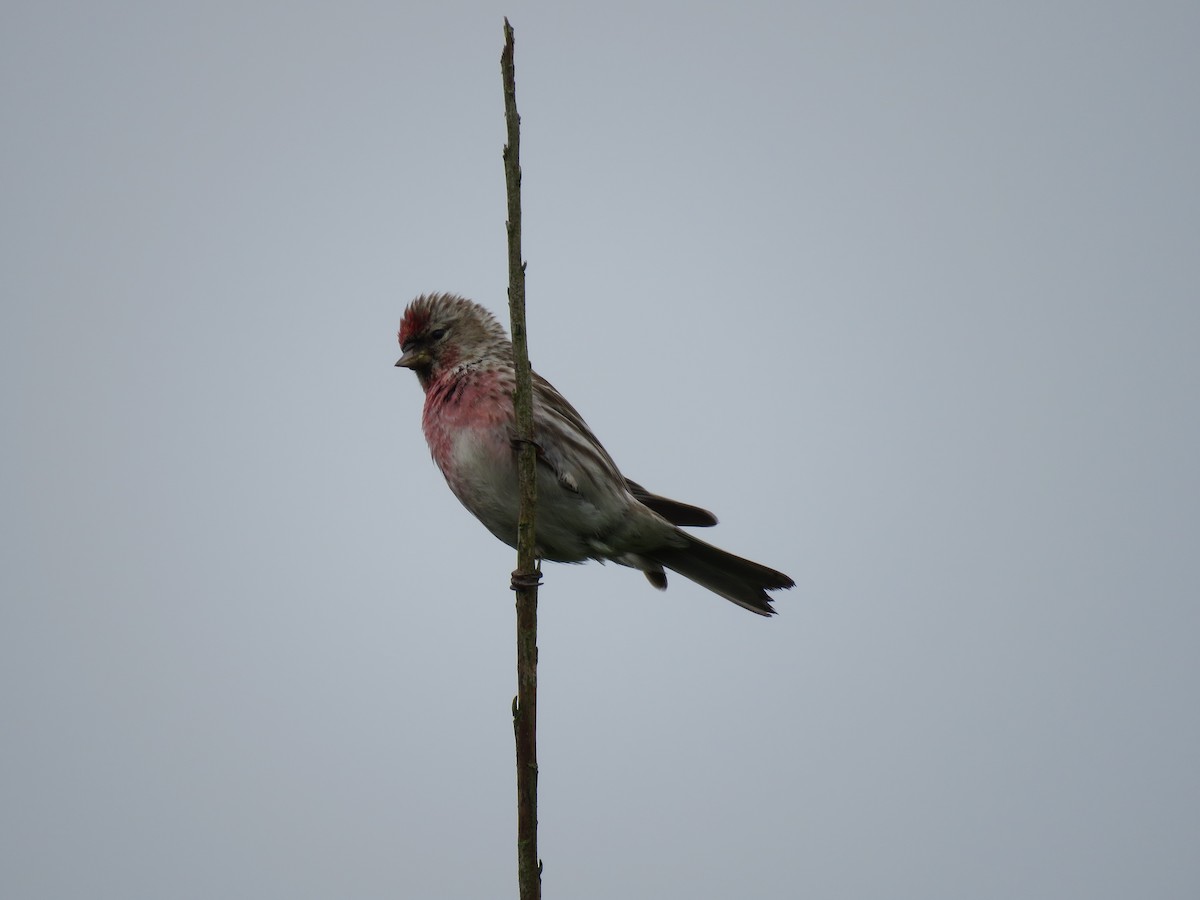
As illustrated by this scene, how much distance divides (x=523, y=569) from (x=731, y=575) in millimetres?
3269

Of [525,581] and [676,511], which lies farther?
[676,511]

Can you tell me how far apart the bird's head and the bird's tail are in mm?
1785

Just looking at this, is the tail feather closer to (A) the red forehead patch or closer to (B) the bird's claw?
(A) the red forehead patch

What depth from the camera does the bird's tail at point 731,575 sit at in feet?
23.4

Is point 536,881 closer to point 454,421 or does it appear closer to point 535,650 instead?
point 535,650

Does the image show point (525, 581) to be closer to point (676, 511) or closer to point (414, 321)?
point (676, 511)

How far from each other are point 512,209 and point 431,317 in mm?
3711

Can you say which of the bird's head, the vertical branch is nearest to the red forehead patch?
the bird's head

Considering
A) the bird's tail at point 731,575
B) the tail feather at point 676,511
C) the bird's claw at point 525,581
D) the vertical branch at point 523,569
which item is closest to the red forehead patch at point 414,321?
the tail feather at point 676,511

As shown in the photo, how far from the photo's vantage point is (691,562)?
24.3ft

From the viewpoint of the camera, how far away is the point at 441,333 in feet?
24.5

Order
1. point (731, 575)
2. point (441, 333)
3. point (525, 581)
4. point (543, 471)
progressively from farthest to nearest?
point (441, 333)
point (731, 575)
point (543, 471)
point (525, 581)

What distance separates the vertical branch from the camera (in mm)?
3744

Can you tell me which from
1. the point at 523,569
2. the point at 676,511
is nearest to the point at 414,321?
the point at 676,511
